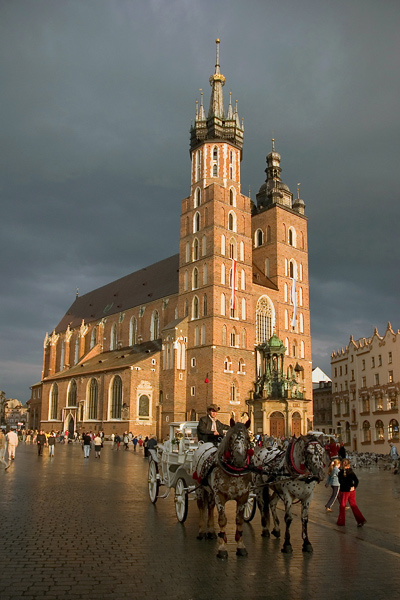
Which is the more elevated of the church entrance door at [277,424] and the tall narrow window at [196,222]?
the tall narrow window at [196,222]

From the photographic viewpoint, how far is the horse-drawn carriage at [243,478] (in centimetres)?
813

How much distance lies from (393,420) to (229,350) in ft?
51.2

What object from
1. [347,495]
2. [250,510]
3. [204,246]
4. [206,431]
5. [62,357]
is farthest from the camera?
[62,357]

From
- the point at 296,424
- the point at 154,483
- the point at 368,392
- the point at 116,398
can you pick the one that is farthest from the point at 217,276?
the point at 154,483

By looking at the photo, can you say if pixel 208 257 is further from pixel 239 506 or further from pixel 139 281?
pixel 239 506

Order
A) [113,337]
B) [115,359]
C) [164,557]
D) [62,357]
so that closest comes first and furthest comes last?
[164,557]
[115,359]
[113,337]
[62,357]

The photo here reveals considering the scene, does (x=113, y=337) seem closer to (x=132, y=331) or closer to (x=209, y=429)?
(x=132, y=331)

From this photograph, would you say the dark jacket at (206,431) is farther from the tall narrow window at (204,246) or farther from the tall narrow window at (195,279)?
the tall narrow window at (195,279)

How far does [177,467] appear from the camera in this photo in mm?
11492

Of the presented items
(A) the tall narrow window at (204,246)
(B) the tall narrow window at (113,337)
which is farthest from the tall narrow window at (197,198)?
(B) the tall narrow window at (113,337)

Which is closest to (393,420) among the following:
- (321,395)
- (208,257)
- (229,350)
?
(229,350)

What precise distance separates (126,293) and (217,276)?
23.9 m

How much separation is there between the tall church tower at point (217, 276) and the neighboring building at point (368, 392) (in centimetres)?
1243

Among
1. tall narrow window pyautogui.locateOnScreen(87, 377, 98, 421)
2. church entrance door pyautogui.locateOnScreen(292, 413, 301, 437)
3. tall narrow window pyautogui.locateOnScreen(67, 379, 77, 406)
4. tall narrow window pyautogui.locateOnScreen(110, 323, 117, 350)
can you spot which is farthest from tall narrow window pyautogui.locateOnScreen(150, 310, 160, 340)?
church entrance door pyautogui.locateOnScreen(292, 413, 301, 437)
